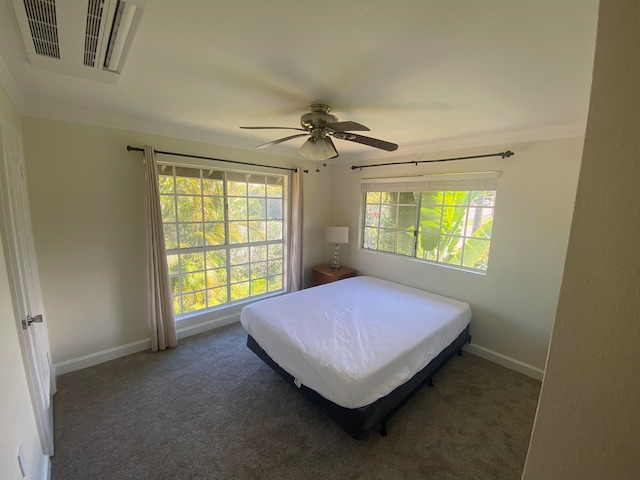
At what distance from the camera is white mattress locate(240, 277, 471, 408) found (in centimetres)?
170

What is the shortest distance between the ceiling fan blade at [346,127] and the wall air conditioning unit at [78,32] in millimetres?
1117

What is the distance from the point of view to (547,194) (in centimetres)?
239

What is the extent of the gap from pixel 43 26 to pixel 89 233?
1828 mm

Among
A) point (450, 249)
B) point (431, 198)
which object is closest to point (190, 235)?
point (431, 198)

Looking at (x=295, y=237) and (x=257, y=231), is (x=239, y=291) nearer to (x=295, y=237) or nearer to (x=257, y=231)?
(x=257, y=231)

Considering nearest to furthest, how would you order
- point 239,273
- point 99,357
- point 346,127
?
point 346,127
point 99,357
point 239,273

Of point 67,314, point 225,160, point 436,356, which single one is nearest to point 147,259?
point 67,314

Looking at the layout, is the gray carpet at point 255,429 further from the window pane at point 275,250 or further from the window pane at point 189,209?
the window pane at point 275,250

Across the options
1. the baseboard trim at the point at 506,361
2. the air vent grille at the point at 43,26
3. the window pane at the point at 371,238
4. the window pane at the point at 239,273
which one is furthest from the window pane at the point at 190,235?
the baseboard trim at the point at 506,361

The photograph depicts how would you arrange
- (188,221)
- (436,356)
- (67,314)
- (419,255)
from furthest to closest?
(419,255) < (188,221) < (67,314) < (436,356)

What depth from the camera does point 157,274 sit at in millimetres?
2697

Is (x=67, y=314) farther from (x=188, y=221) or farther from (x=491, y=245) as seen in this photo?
(x=491, y=245)

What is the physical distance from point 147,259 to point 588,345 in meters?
3.20

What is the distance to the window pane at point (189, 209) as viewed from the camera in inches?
117
